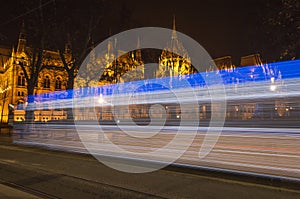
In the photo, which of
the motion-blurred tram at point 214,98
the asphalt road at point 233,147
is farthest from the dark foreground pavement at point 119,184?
the motion-blurred tram at point 214,98

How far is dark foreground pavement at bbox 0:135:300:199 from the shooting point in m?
7.84

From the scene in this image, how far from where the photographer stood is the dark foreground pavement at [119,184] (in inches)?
309

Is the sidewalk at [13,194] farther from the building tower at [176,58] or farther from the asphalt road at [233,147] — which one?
the building tower at [176,58]

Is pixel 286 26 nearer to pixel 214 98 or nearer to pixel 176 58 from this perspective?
pixel 214 98

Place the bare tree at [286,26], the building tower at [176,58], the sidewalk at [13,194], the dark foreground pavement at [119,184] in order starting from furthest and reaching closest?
the building tower at [176,58], the bare tree at [286,26], the dark foreground pavement at [119,184], the sidewalk at [13,194]

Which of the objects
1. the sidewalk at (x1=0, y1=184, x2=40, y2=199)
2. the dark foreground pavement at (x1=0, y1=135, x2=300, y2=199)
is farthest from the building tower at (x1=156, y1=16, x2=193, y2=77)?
the sidewalk at (x1=0, y1=184, x2=40, y2=199)

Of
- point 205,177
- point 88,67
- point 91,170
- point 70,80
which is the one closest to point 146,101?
point 91,170

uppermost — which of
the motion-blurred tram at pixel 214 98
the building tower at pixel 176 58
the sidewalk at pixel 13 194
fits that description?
the building tower at pixel 176 58

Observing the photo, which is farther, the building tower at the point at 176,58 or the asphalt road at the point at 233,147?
the building tower at the point at 176,58

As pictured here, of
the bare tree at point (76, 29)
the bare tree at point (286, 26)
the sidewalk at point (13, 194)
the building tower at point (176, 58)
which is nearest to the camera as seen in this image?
the sidewalk at point (13, 194)

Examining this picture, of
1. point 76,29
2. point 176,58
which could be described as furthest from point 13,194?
point 176,58

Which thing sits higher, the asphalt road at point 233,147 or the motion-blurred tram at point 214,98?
the motion-blurred tram at point 214,98

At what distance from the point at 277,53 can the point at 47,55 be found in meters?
18.9

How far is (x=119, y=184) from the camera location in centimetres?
886
